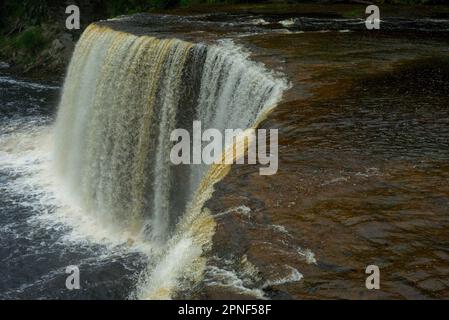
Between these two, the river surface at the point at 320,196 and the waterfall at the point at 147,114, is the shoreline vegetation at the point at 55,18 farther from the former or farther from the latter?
the waterfall at the point at 147,114

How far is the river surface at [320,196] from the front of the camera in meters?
4.56

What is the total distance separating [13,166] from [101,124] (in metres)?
4.64

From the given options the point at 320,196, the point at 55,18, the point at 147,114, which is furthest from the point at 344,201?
the point at 55,18

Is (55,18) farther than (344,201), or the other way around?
(55,18)

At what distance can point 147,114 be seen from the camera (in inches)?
493

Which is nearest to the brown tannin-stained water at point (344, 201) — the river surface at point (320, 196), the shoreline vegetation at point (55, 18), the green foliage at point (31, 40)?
the river surface at point (320, 196)

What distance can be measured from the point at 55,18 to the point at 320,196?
1105 inches

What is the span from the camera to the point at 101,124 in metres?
14.2

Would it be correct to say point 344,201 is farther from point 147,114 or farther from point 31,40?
point 31,40

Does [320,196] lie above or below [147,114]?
above

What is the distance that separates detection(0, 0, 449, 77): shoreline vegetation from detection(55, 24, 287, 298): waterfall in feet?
22.4

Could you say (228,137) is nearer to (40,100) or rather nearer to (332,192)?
(332,192)

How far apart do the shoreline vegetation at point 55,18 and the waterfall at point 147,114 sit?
269 inches

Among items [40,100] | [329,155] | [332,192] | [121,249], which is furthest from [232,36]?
[40,100]
